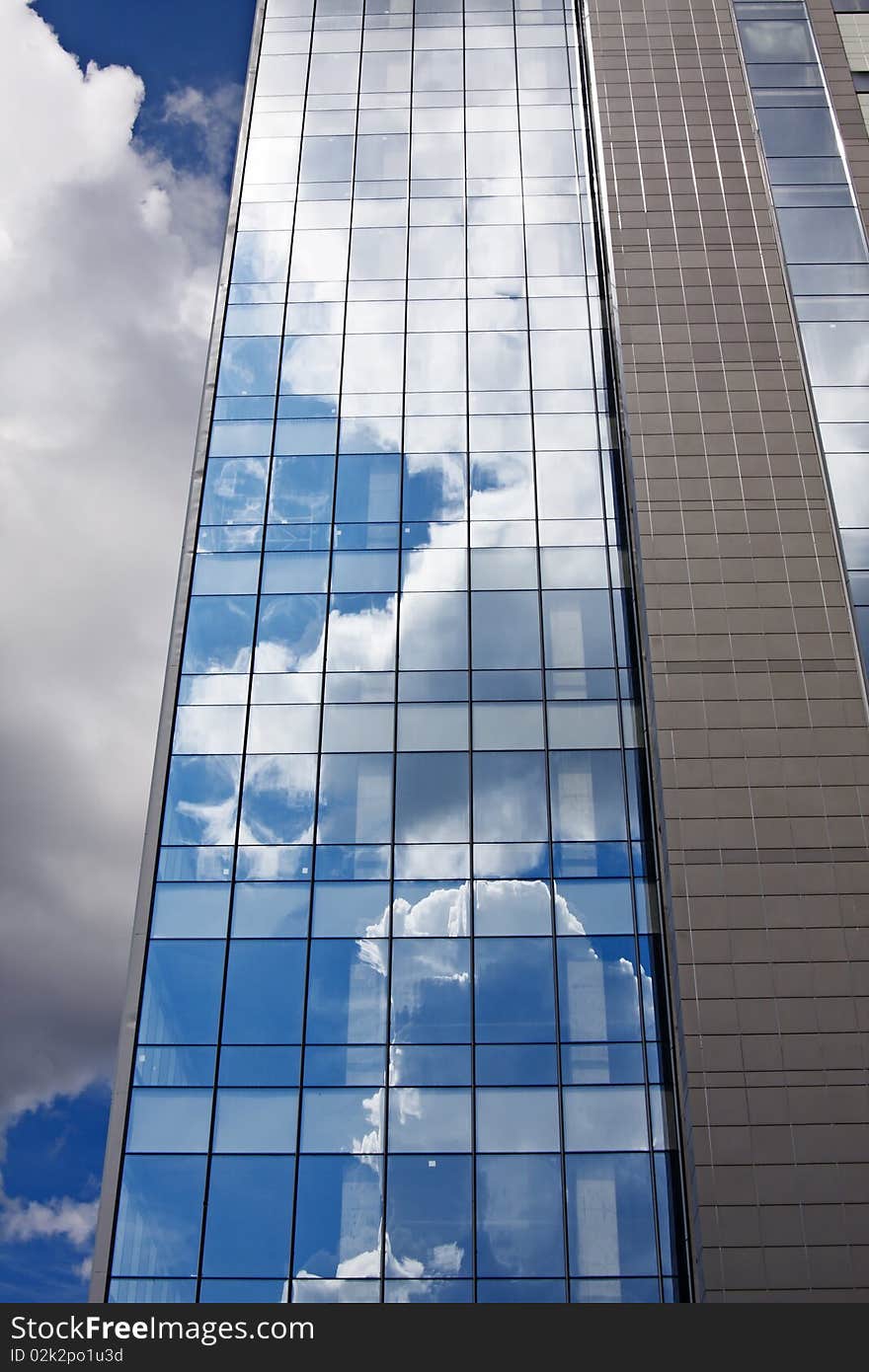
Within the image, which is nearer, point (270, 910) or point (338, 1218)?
point (338, 1218)

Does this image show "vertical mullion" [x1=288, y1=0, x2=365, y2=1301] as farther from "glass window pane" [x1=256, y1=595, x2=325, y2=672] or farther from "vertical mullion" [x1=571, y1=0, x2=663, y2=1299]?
"vertical mullion" [x1=571, y1=0, x2=663, y2=1299]

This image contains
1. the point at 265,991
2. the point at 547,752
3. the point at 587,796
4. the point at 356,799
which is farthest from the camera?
the point at 547,752

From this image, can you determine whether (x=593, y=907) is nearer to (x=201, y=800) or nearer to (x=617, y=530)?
(x=201, y=800)

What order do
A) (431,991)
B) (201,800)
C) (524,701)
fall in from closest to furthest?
1. (431,991)
2. (201,800)
3. (524,701)

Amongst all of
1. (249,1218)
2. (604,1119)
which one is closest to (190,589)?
(249,1218)

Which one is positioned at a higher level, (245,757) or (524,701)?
(524,701)

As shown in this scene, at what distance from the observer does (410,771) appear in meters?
33.5

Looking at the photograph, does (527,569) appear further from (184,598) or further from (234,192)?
(234,192)

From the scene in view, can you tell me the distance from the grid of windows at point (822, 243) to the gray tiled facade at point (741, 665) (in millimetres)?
524

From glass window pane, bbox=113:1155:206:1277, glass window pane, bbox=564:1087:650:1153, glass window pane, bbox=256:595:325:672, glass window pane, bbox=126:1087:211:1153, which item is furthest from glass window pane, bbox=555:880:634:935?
glass window pane, bbox=113:1155:206:1277

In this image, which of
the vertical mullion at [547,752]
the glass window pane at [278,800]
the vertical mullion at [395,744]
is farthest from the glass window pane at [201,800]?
the vertical mullion at [547,752]

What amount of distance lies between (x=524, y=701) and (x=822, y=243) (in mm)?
19652

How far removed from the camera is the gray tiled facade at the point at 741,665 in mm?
25906

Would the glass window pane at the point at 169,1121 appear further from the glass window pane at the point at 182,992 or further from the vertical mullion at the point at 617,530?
the vertical mullion at the point at 617,530
